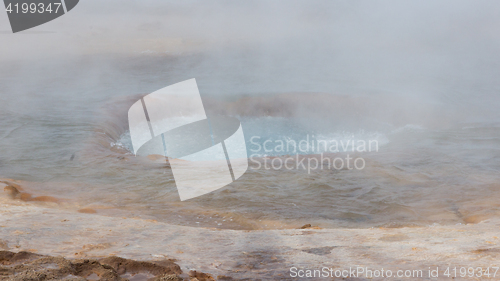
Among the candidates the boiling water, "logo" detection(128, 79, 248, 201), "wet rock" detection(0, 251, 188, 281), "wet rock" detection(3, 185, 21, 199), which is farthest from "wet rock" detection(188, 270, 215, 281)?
"logo" detection(128, 79, 248, 201)

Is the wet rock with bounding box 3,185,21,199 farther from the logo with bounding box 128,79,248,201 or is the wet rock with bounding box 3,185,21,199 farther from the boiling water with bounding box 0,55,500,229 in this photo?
the logo with bounding box 128,79,248,201

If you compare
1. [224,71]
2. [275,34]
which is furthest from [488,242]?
[275,34]

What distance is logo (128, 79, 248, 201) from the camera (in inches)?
225

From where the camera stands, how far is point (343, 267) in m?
2.25

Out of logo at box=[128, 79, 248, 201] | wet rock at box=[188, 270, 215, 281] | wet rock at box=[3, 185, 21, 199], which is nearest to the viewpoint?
wet rock at box=[188, 270, 215, 281]

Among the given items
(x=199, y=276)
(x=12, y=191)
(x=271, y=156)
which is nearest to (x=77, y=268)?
(x=199, y=276)

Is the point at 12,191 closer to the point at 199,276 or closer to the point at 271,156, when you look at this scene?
the point at 199,276

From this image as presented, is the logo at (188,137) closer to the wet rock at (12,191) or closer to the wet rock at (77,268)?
the wet rock at (12,191)

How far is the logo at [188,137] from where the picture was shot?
5.71 metres

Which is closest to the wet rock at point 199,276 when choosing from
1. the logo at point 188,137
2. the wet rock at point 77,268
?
the wet rock at point 77,268

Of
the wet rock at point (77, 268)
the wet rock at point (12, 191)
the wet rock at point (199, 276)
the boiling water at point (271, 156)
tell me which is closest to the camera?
the wet rock at point (77, 268)

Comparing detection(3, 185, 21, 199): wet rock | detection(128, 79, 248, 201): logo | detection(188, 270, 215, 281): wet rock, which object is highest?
detection(188, 270, 215, 281): wet rock

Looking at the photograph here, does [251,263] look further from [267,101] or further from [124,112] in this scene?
[267,101]

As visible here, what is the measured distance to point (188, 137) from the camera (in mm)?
8438
